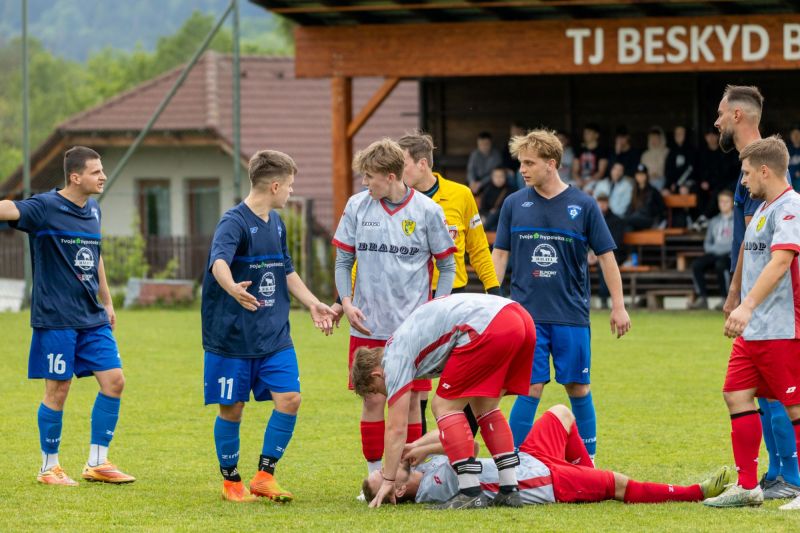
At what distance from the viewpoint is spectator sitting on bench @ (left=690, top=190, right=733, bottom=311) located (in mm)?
19172

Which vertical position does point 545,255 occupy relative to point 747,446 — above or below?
above

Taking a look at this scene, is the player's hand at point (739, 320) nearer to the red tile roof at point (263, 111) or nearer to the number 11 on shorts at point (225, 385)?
the number 11 on shorts at point (225, 385)

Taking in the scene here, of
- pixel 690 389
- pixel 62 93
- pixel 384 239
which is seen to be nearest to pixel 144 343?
pixel 690 389

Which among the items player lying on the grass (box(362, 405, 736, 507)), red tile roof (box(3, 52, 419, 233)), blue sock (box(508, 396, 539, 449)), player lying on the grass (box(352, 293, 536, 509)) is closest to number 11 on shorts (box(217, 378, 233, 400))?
player lying on the grass (box(352, 293, 536, 509))

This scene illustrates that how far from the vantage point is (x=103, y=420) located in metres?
7.91

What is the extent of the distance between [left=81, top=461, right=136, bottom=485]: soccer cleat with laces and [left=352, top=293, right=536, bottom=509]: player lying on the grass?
1724 millimetres

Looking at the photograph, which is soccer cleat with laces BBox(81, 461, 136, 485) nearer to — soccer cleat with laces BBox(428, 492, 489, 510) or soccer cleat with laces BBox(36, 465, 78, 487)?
soccer cleat with laces BBox(36, 465, 78, 487)

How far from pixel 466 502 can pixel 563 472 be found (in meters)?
0.53

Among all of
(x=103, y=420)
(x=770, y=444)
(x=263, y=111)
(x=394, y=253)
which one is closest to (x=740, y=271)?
(x=770, y=444)

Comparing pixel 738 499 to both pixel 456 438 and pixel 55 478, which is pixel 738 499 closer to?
pixel 456 438

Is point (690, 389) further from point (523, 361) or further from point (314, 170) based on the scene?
point (314, 170)

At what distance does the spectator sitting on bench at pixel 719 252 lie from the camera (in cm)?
1917

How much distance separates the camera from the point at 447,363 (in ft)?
22.3

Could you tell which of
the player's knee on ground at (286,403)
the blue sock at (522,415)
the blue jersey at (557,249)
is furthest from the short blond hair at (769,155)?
the player's knee on ground at (286,403)
